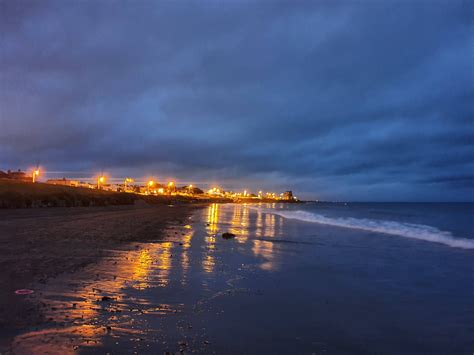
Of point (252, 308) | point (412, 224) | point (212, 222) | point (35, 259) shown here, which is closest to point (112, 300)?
point (252, 308)

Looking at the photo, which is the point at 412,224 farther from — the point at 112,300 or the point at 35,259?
the point at 112,300

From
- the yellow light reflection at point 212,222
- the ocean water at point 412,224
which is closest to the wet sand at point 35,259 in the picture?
the yellow light reflection at point 212,222

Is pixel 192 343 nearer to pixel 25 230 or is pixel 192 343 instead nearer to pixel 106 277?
pixel 106 277

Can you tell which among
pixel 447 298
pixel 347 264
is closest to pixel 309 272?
pixel 347 264

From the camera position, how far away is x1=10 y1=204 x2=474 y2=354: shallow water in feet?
22.2

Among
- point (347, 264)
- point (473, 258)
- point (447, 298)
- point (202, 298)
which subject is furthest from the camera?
point (473, 258)

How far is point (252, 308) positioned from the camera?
913cm

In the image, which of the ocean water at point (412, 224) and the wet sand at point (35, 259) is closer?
the wet sand at point (35, 259)

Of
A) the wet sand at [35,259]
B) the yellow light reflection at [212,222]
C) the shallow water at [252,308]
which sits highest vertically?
the wet sand at [35,259]

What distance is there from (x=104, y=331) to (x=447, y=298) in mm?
10013

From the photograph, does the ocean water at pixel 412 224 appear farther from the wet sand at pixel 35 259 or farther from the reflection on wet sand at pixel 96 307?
the wet sand at pixel 35 259

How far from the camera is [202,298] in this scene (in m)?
9.73

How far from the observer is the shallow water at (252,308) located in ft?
22.2

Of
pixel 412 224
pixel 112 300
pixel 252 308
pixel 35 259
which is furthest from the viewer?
pixel 412 224
